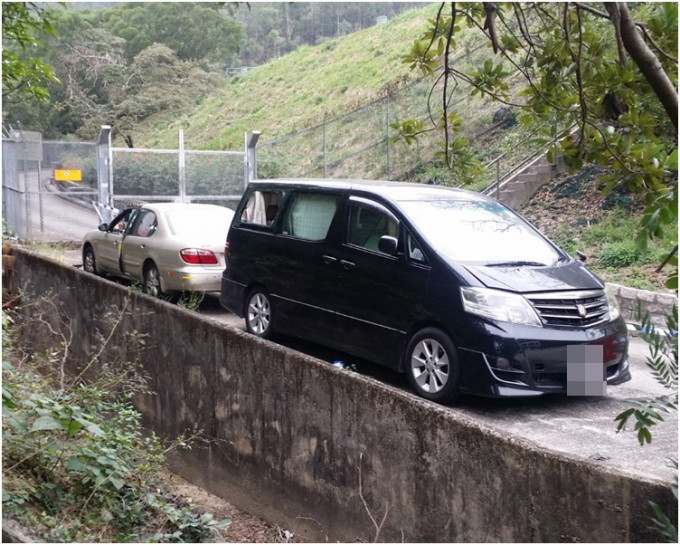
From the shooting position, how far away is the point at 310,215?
8.36 m

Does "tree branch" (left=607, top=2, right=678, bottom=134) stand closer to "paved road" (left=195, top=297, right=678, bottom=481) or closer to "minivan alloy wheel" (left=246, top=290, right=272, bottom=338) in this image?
"paved road" (left=195, top=297, right=678, bottom=481)

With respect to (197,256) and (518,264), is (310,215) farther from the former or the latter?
(197,256)

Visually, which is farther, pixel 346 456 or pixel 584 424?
pixel 584 424

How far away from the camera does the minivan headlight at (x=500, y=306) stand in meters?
6.32

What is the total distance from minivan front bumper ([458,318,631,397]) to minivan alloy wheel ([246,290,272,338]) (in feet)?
9.46

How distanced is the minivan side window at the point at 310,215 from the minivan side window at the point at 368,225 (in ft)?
0.94

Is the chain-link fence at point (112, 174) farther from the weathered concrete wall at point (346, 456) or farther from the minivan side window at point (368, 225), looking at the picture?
the minivan side window at point (368, 225)

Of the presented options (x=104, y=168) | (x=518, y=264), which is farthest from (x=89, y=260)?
(x=518, y=264)

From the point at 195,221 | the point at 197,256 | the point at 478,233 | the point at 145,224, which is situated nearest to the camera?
the point at 478,233

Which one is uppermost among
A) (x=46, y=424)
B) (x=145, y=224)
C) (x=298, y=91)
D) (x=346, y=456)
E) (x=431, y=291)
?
(x=298, y=91)

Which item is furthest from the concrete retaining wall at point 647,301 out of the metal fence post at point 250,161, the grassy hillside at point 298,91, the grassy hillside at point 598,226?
the grassy hillside at point 298,91

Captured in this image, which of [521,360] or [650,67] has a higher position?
[650,67]

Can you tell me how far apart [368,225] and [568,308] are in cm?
212

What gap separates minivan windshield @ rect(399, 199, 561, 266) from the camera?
22.9ft
